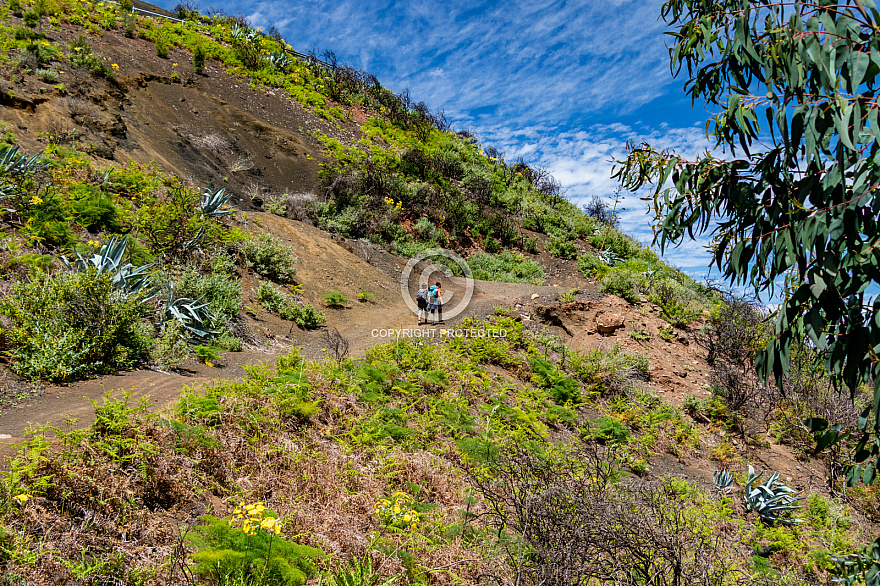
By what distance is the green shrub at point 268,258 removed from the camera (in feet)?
34.5

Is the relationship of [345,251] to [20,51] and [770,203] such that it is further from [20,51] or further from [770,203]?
[770,203]

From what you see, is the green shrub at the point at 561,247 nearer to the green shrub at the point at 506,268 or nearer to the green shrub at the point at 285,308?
the green shrub at the point at 506,268

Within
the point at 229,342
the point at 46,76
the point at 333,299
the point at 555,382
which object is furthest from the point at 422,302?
the point at 46,76

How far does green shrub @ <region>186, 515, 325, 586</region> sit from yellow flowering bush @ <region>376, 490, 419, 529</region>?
827 mm

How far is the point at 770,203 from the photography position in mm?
2311

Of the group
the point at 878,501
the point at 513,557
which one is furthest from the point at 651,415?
the point at 513,557

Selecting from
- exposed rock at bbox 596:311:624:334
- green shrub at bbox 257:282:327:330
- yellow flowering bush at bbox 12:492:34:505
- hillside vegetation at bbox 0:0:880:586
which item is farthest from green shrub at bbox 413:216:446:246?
yellow flowering bush at bbox 12:492:34:505

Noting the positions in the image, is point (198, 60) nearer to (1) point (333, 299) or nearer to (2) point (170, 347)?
(1) point (333, 299)

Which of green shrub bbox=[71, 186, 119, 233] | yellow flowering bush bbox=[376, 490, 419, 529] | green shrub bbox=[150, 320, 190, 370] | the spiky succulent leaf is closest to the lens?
yellow flowering bush bbox=[376, 490, 419, 529]

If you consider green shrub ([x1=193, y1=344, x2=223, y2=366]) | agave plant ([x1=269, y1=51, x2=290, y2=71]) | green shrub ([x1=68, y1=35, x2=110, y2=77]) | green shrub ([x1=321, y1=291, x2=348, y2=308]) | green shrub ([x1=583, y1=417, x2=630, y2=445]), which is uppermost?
agave plant ([x1=269, y1=51, x2=290, y2=71])

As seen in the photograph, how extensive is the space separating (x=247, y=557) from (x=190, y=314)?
5.52 meters

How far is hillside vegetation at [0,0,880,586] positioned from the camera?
278cm

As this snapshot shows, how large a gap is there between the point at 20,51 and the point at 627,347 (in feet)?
63.4

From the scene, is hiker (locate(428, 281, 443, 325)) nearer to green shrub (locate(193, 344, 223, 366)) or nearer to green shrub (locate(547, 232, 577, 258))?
green shrub (locate(193, 344, 223, 366))
